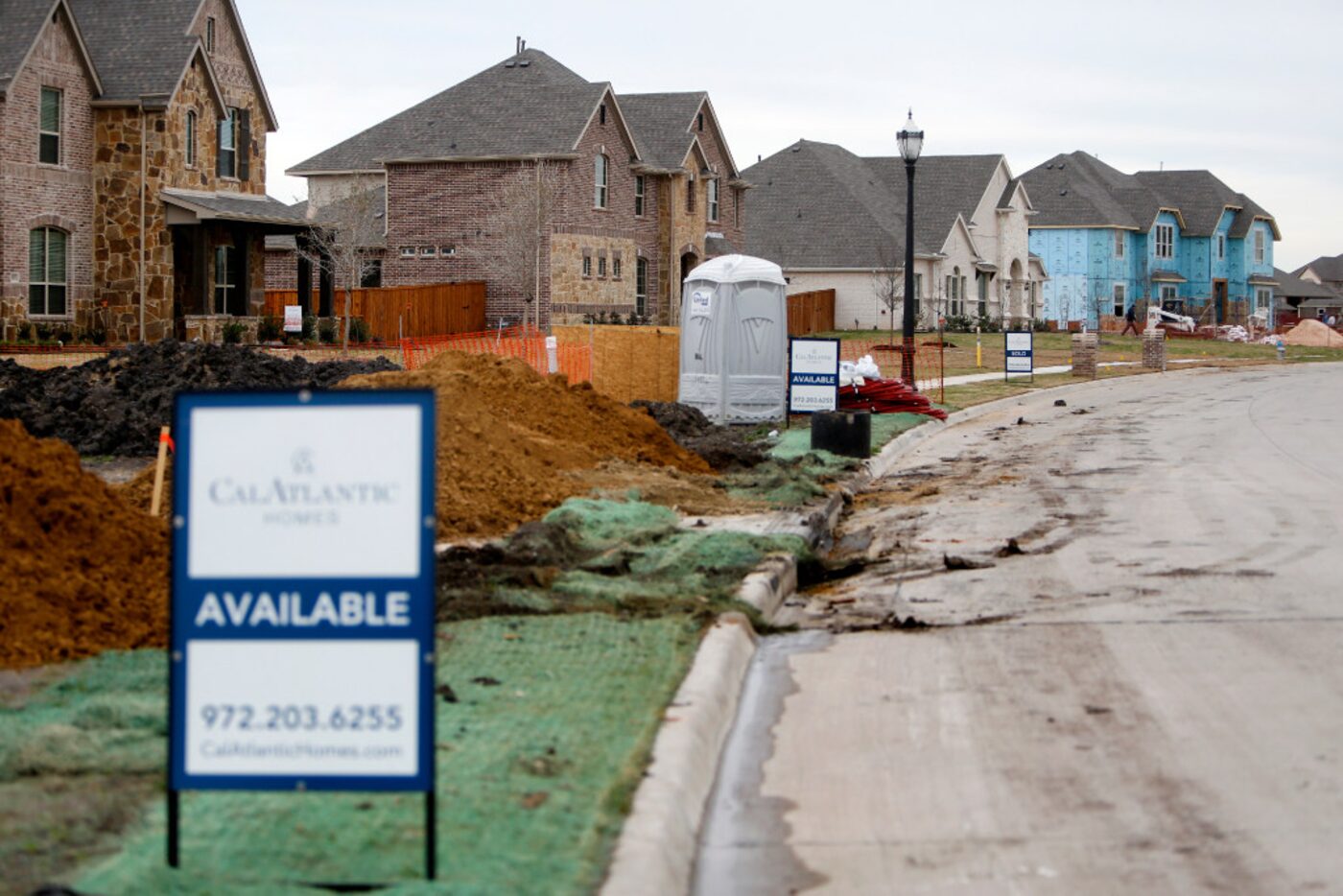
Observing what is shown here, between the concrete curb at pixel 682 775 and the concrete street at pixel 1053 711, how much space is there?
0.13 metres

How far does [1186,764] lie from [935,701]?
1697 millimetres

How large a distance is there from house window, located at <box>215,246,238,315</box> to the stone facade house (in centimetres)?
3180

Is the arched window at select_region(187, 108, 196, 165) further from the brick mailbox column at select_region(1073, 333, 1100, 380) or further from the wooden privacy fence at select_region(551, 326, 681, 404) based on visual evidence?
the brick mailbox column at select_region(1073, 333, 1100, 380)

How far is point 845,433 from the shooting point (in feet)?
74.4

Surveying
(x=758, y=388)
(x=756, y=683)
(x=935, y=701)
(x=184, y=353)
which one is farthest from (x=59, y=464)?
(x=758, y=388)

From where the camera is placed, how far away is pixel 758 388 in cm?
2791

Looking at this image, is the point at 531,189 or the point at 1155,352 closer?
the point at 531,189

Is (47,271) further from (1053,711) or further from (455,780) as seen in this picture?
(455,780)


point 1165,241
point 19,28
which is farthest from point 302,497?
point 1165,241

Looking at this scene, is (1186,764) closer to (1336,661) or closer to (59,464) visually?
(1336,661)

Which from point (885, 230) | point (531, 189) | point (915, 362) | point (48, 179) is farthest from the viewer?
point (885, 230)

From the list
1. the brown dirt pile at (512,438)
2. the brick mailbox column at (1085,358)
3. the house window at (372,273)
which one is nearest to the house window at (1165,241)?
the brick mailbox column at (1085,358)

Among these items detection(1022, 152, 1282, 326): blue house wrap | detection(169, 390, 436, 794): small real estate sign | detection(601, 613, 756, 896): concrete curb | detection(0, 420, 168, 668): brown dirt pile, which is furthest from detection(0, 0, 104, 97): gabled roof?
detection(1022, 152, 1282, 326): blue house wrap

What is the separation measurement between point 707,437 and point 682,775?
1699 centimetres
